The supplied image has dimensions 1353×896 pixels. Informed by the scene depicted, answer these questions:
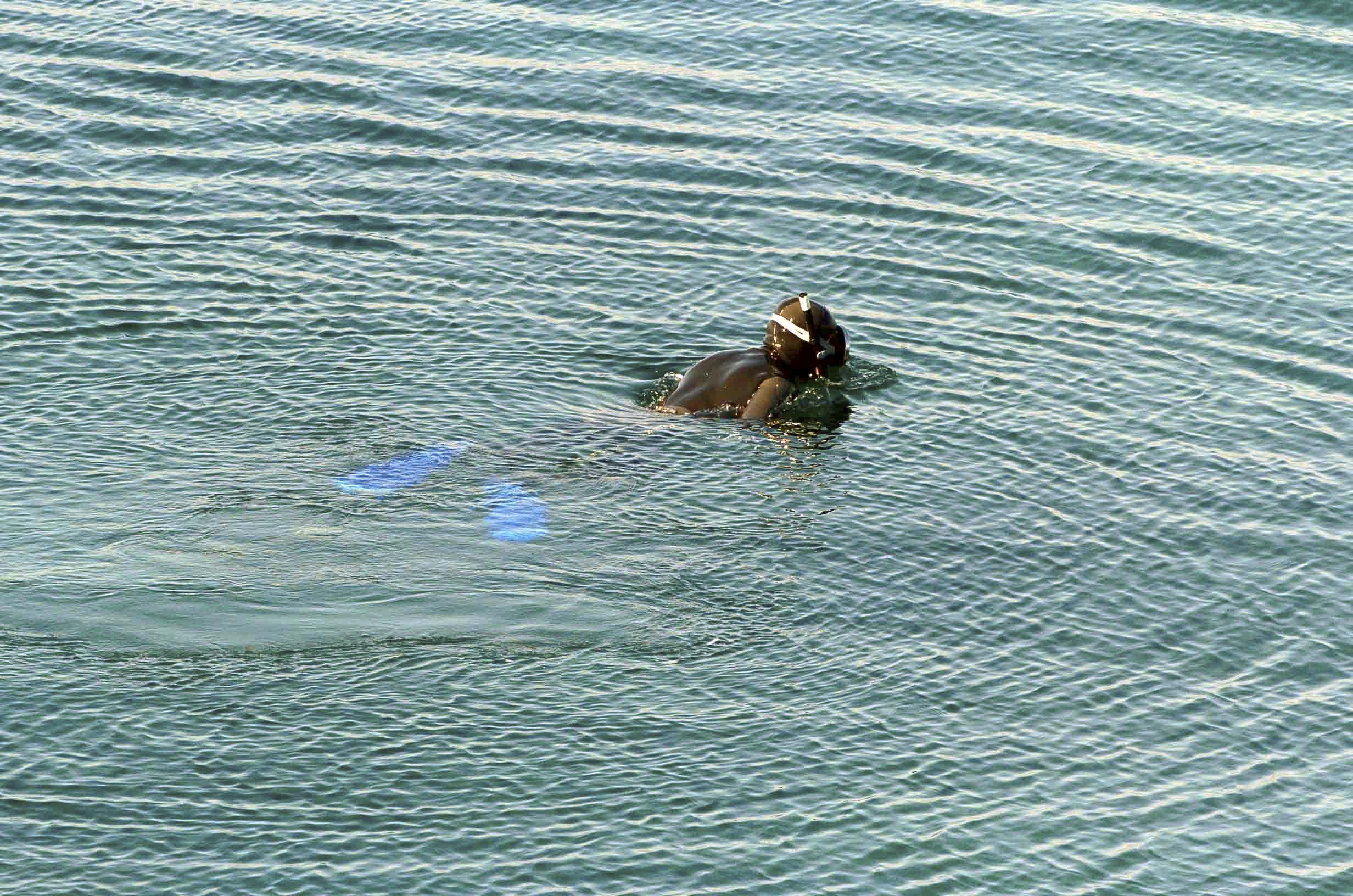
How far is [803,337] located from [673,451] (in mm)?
2430

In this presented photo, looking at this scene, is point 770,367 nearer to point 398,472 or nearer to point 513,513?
point 513,513

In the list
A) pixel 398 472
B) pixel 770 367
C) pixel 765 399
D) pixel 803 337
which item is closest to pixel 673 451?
pixel 765 399

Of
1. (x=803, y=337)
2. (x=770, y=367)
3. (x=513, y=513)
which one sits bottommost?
(x=513, y=513)

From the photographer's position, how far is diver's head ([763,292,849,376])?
23.2m

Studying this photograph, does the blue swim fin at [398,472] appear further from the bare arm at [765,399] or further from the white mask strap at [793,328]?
the white mask strap at [793,328]

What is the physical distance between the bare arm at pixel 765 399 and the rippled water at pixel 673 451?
43 cm

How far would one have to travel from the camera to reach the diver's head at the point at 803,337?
76.1ft

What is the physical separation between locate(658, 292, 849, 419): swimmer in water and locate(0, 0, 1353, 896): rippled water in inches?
17.7

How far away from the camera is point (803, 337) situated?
76.1ft

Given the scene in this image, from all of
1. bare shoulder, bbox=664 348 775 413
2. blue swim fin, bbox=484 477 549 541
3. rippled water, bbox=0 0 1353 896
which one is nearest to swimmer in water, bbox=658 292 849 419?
bare shoulder, bbox=664 348 775 413

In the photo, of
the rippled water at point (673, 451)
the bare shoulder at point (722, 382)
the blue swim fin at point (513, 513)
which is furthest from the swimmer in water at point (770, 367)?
the blue swim fin at point (513, 513)

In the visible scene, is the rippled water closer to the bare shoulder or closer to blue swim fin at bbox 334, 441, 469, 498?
blue swim fin at bbox 334, 441, 469, 498

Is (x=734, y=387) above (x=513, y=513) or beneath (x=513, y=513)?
above

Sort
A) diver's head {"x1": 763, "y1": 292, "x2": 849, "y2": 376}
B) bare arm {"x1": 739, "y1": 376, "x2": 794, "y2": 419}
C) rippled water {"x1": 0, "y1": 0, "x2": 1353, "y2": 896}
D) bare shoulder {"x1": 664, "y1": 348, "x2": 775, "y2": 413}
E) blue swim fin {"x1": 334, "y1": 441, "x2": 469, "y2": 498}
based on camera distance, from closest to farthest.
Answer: rippled water {"x1": 0, "y1": 0, "x2": 1353, "y2": 896} < blue swim fin {"x1": 334, "y1": 441, "x2": 469, "y2": 498} < bare shoulder {"x1": 664, "y1": 348, "x2": 775, "y2": 413} < bare arm {"x1": 739, "y1": 376, "x2": 794, "y2": 419} < diver's head {"x1": 763, "y1": 292, "x2": 849, "y2": 376}
